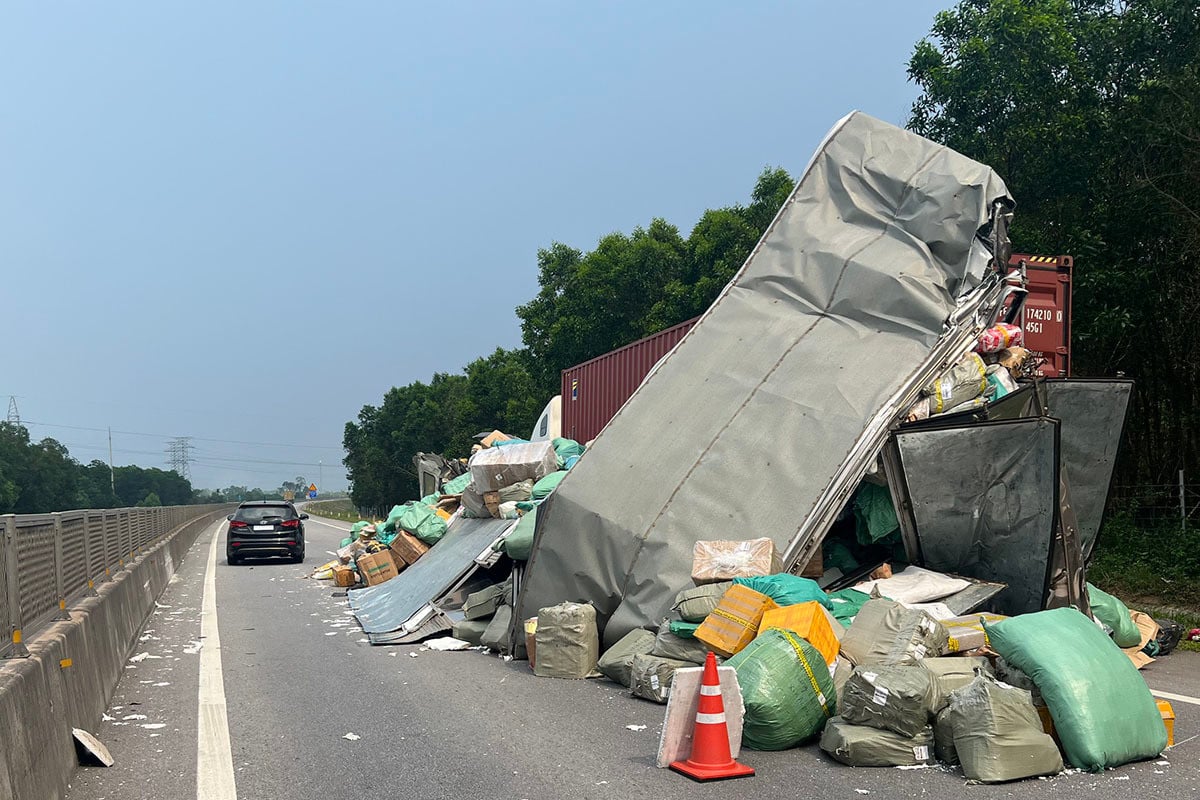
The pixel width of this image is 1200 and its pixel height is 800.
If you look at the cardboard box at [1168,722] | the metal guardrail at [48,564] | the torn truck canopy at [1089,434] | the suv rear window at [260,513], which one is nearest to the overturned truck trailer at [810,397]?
the torn truck canopy at [1089,434]

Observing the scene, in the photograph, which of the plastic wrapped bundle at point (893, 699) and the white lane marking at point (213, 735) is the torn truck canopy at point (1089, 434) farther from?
the white lane marking at point (213, 735)

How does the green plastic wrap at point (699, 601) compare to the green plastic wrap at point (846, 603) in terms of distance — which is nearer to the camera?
the green plastic wrap at point (699, 601)

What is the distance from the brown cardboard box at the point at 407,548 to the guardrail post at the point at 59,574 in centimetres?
833

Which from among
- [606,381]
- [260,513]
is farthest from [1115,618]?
[260,513]

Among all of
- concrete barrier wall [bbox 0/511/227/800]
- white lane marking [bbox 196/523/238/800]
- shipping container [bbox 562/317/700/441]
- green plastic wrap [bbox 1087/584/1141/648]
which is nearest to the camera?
concrete barrier wall [bbox 0/511/227/800]

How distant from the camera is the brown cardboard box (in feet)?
51.8

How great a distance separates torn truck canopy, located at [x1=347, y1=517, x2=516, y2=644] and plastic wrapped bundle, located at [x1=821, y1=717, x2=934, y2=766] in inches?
241

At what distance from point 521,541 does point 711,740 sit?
5413 mm

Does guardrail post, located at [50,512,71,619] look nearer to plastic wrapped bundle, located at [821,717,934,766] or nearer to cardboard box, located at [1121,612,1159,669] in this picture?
plastic wrapped bundle, located at [821,717,934,766]

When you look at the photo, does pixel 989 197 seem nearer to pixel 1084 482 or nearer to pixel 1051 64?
pixel 1084 482

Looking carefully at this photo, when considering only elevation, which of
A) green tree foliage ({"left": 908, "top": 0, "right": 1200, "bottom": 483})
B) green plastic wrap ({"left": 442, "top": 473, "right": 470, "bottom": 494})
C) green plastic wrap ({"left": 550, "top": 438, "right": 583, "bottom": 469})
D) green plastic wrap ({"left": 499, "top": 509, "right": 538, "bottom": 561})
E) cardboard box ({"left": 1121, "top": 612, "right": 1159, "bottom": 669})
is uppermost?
green tree foliage ({"left": 908, "top": 0, "right": 1200, "bottom": 483})

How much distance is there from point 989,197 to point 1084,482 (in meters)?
3.02

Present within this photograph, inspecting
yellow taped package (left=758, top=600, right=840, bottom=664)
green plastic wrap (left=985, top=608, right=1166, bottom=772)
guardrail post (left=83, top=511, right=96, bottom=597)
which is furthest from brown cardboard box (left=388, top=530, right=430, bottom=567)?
green plastic wrap (left=985, top=608, right=1166, bottom=772)

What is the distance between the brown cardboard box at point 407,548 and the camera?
15773 mm
